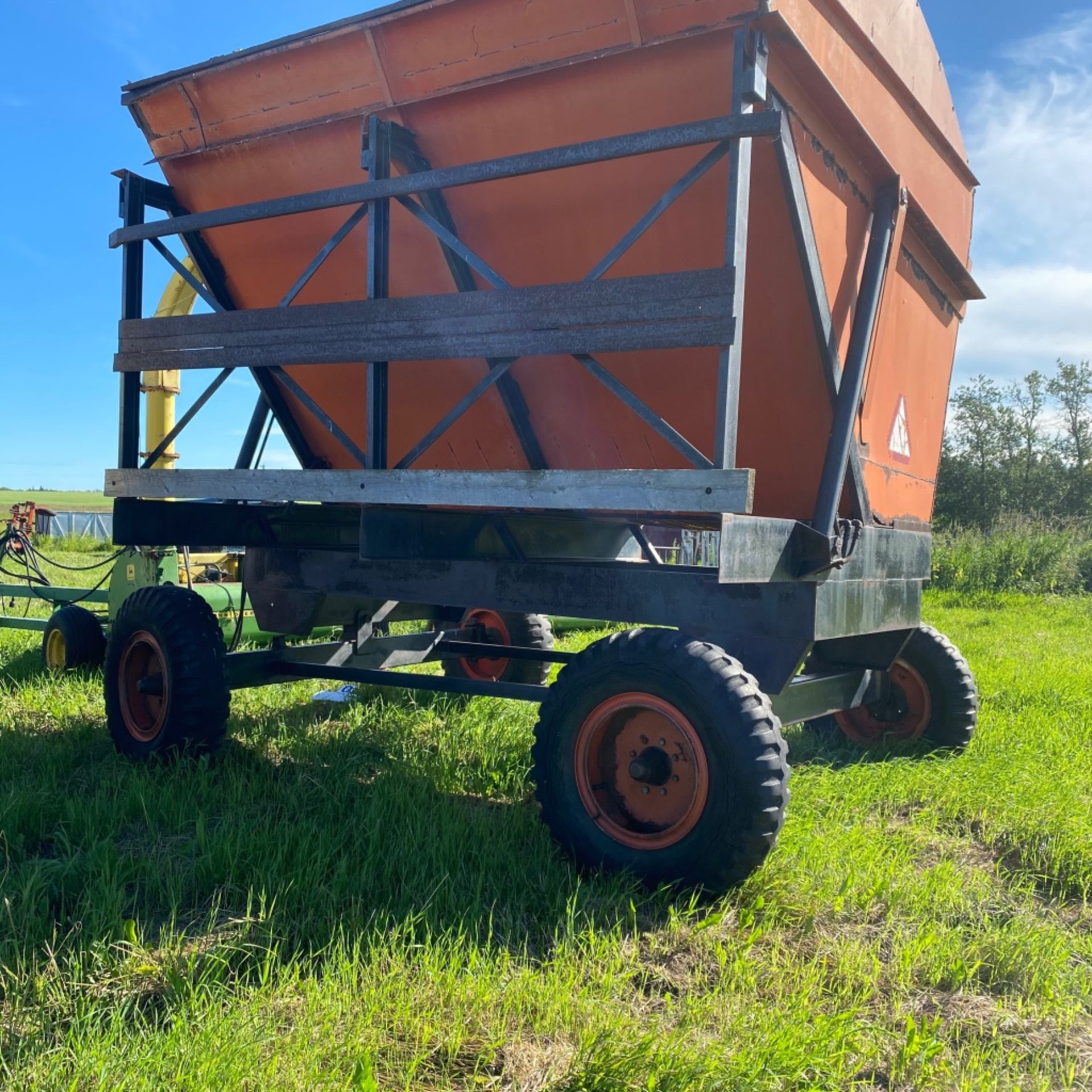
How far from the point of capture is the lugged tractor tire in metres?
4.73

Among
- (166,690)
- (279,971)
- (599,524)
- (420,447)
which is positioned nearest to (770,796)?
(279,971)

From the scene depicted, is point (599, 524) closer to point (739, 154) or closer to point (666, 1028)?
Answer: point (739, 154)

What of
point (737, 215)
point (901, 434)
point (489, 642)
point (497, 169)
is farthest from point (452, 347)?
point (489, 642)

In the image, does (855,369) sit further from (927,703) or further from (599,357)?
(927,703)

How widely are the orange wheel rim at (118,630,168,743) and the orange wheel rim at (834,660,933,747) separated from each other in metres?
3.42

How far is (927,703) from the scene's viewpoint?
4.82m

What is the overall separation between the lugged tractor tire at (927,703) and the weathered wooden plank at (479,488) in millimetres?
2229

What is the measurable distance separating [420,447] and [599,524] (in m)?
1.33

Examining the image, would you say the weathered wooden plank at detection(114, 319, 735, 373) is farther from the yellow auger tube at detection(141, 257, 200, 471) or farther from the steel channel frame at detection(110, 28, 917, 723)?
the yellow auger tube at detection(141, 257, 200, 471)

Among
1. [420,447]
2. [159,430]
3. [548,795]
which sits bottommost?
[548,795]

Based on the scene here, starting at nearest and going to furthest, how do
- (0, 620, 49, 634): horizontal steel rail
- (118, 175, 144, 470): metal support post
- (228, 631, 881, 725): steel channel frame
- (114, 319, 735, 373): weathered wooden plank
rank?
(114, 319, 735, 373): weathered wooden plank, (228, 631, 881, 725): steel channel frame, (118, 175, 144, 470): metal support post, (0, 620, 49, 634): horizontal steel rail

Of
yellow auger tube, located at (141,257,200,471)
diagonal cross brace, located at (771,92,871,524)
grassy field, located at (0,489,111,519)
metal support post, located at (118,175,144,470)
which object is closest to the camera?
diagonal cross brace, located at (771,92,871,524)

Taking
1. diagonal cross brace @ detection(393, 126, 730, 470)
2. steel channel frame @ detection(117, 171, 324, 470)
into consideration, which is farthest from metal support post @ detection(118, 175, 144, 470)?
diagonal cross brace @ detection(393, 126, 730, 470)

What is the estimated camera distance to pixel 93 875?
9.87 feet
